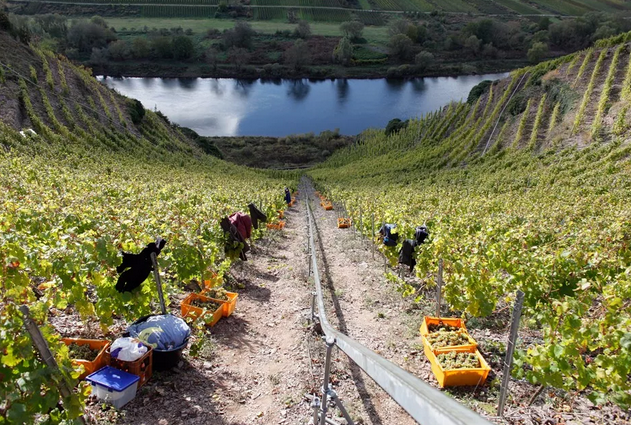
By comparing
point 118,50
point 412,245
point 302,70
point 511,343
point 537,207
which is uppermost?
point 118,50

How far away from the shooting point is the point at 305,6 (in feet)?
514

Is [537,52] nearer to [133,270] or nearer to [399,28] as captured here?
[399,28]

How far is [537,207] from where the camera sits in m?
12.2

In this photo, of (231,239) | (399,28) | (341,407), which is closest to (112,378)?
(341,407)

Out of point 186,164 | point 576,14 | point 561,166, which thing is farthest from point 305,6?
point 561,166

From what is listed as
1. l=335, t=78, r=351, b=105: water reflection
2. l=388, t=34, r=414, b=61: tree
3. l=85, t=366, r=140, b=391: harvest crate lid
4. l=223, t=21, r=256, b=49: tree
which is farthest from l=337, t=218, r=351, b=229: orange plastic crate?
l=223, t=21, r=256, b=49: tree

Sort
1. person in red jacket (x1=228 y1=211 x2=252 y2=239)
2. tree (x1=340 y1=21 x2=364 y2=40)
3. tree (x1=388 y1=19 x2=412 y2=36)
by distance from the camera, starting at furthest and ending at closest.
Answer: tree (x1=340 y1=21 x2=364 y2=40), tree (x1=388 y1=19 x2=412 y2=36), person in red jacket (x1=228 y1=211 x2=252 y2=239)

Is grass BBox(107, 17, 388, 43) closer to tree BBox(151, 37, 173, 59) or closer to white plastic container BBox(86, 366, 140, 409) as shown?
tree BBox(151, 37, 173, 59)

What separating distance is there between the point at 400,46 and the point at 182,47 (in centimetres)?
6628

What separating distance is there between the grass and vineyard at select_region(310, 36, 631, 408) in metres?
93.3

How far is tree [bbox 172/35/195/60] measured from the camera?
110m

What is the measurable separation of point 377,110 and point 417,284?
94.2 m

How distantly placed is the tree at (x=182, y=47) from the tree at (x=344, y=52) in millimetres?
43926

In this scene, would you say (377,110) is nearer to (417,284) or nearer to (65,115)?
(65,115)
